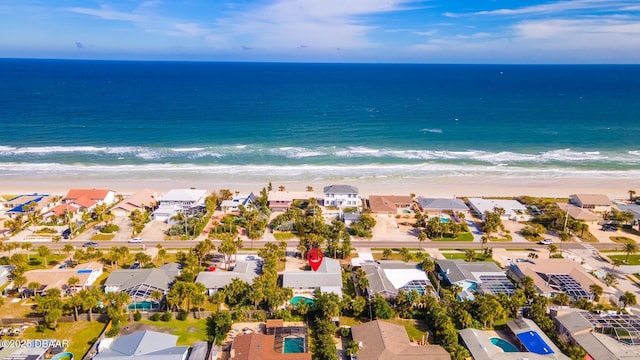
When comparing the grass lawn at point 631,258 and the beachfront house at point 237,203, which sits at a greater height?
the beachfront house at point 237,203

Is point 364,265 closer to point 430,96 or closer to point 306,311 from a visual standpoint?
point 306,311

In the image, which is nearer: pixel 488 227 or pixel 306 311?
pixel 306 311

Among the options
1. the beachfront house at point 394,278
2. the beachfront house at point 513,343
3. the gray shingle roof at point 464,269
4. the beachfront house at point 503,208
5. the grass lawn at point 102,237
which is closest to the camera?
the beachfront house at point 513,343

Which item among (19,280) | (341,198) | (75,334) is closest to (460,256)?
(341,198)

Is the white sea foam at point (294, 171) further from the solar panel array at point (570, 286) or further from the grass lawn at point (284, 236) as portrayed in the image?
the solar panel array at point (570, 286)

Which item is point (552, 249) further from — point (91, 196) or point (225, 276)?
point (91, 196)

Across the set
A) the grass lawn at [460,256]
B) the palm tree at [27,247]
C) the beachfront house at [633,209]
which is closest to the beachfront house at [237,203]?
the palm tree at [27,247]

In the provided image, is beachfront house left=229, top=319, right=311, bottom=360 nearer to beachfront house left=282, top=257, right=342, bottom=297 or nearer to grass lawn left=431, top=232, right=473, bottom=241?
beachfront house left=282, top=257, right=342, bottom=297

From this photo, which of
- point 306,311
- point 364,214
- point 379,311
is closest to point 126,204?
point 364,214
